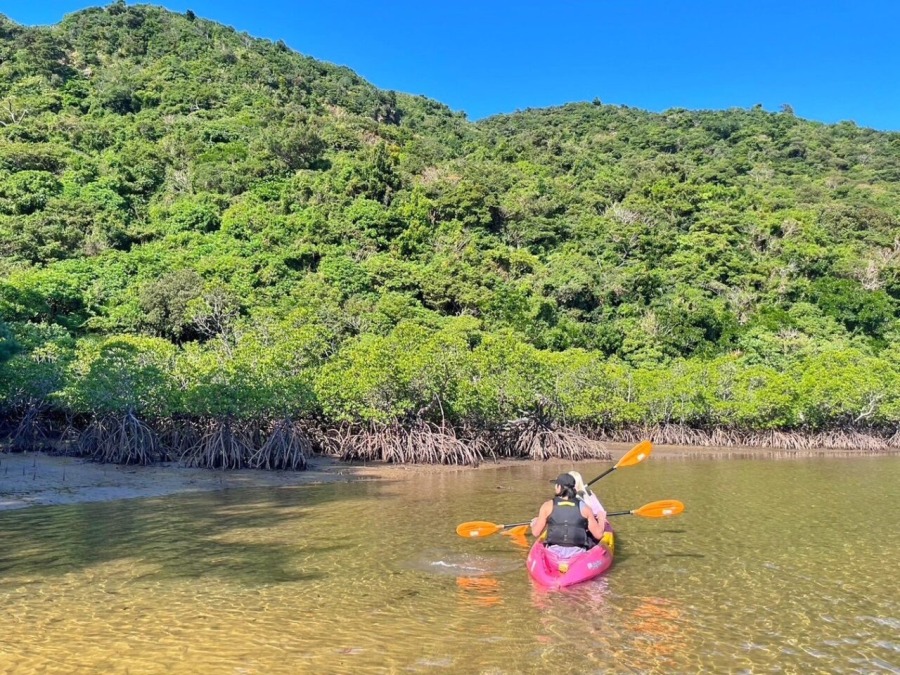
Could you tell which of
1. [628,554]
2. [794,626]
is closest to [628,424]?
[628,554]

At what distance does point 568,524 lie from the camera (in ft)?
26.3

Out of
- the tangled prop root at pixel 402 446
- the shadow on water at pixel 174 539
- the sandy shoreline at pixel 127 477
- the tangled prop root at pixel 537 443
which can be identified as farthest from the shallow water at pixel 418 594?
the tangled prop root at pixel 537 443

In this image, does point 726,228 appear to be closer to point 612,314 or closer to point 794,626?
point 612,314

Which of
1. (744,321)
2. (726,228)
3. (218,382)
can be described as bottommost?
(218,382)

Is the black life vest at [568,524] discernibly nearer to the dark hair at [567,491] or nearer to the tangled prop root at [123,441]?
the dark hair at [567,491]

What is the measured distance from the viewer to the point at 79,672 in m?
5.10

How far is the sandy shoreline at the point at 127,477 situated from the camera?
13.8m

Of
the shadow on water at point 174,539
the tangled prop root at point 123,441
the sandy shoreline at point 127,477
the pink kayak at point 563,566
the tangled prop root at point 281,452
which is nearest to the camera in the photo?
the pink kayak at point 563,566

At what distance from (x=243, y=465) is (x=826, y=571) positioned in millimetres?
14670

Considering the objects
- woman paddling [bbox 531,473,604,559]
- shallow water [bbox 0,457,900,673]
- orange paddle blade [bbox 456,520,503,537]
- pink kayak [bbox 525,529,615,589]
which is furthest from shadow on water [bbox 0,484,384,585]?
woman paddling [bbox 531,473,604,559]

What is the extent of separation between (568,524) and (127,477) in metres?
12.5

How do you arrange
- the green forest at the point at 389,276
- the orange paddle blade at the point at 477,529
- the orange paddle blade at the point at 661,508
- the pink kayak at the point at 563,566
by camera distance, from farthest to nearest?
the green forest at the point at 389,276, the orange paddle blade at the point at 661,508, the orange paddle blade at the point at 477,529, the pink kayak at the point at 563,566

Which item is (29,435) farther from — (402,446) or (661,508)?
(661,508)

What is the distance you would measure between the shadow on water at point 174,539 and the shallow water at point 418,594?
0.05 metres
